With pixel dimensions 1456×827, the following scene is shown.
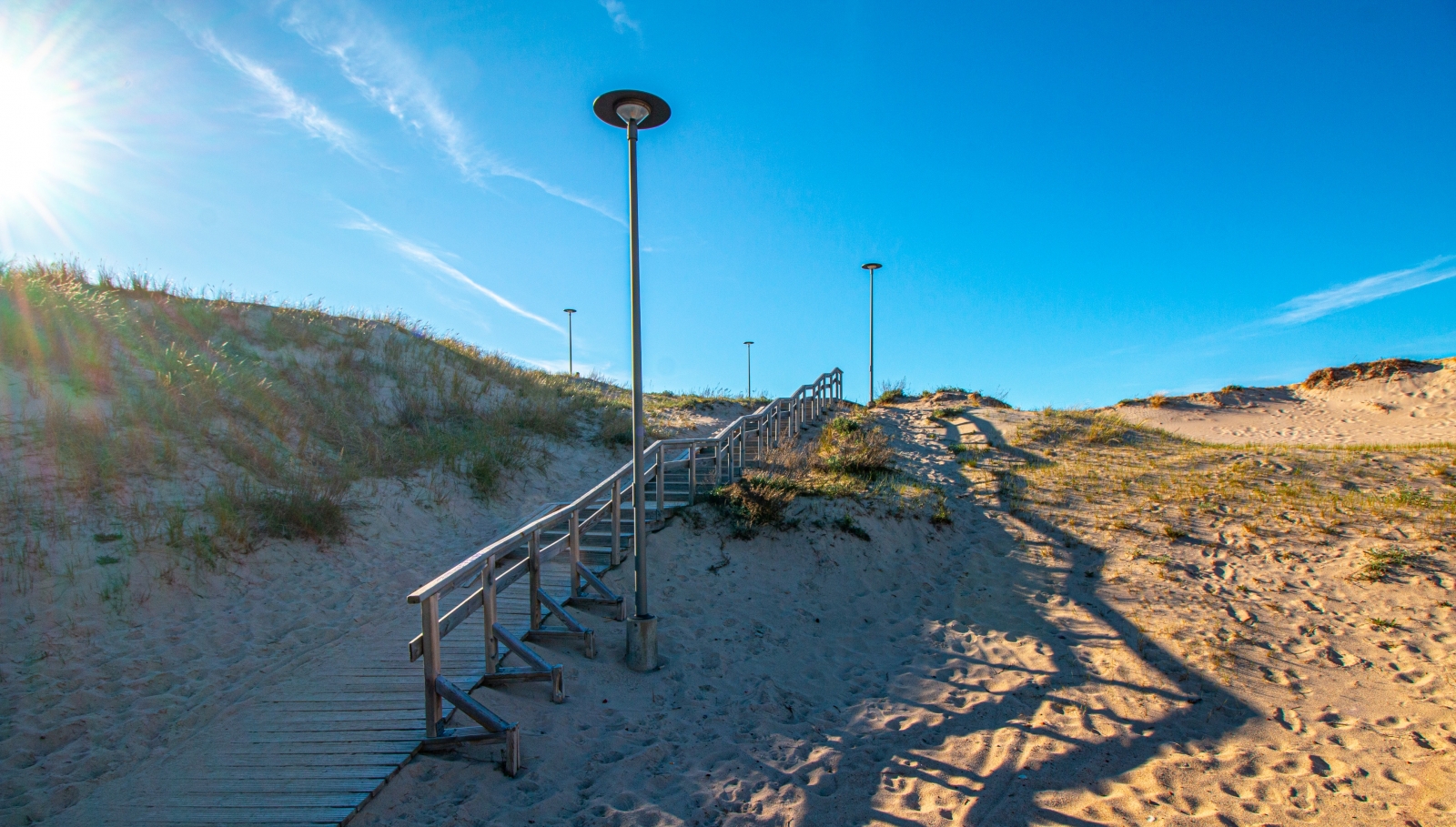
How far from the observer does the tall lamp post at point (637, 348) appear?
265 inches

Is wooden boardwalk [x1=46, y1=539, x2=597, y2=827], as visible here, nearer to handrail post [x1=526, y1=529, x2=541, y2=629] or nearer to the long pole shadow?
handrail post [x1=526, y1=529, x2=541, y2=629]

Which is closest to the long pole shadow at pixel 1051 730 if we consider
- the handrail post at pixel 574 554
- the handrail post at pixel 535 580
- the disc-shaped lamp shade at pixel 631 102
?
the handrail post at pixel 535 580

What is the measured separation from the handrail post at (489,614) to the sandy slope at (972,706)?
0.89 feet

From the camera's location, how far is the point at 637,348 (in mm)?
6926

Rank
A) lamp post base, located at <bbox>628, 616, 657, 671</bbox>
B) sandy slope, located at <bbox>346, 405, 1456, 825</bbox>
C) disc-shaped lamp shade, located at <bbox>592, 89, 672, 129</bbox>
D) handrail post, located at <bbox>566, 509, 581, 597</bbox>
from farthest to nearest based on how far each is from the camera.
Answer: handrail post, located at <bbox>566, 509, 581, 597</bbox> < lamp post base, located at <bbox>628, 616, 657, 671</bbox> < disc-shaped lamp shade, located at <bbox>592, 89, 672, 129</bbox> < sandy slope, located at <bbox>346, 405, 1456, 825</bbox>

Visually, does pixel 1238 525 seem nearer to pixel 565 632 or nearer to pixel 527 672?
pixel 565 632

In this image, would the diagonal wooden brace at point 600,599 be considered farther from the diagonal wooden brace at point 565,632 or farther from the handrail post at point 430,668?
the handrail post at point 430,668

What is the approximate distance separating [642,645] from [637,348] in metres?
3.08

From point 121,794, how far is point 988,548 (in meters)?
10.1

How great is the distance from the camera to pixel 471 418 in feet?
54.1

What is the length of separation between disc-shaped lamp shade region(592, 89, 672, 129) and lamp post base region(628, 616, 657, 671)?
16.8 ft

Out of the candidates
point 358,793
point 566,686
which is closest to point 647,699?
point 566,686

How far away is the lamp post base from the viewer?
23.5 feet

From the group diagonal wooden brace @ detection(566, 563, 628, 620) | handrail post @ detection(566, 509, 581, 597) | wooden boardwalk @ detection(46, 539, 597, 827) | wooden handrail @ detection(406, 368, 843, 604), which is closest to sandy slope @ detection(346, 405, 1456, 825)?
diagonal wooden brace @ detection(566, 563, 628, 620)
